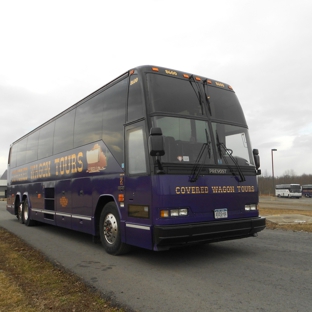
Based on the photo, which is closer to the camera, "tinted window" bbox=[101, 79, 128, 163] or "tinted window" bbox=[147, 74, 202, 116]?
"tinted window" bbox=[147, 74, 202, 116]

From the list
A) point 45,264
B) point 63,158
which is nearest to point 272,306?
point 45,264

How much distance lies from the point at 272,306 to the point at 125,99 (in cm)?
462

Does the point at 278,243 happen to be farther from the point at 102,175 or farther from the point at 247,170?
the point at 102,175

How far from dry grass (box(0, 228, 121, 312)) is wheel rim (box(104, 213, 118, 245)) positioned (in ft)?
4.35

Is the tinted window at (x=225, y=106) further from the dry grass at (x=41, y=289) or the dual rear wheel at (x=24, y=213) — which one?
the dual rear wheel at (x=24, y=213)

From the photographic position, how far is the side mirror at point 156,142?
17.1ft

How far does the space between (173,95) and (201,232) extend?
267cm

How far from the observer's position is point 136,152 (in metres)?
6.00

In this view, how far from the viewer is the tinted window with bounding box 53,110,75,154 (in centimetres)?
926

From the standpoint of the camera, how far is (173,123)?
19.4 ft

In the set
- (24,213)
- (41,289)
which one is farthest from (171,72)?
(24,213)

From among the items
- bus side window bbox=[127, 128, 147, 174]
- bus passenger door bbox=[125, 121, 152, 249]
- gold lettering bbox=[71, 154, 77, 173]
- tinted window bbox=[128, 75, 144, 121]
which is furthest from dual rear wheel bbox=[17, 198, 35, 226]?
tinted window bbox=[128, 75, 144, 121]

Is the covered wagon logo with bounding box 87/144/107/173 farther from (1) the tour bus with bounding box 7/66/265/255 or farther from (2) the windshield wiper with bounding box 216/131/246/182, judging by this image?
(2) the windshield wiper with bounding box 216/131/246/182

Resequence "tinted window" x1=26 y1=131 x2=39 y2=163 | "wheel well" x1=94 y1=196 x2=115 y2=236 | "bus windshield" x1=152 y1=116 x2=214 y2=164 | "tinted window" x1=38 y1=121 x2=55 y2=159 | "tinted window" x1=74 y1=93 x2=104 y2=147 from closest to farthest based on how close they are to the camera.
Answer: "bus windshield" x1=152 y1=116 x2=214 y2=164
"wheel well" x1=94 y1=196 x2=115 y2=236
"tinted window" x1=74 y1=93 x2=104 y2=147
"tinted window" x1=38 y1=121 x2=55 y2=159
"tinted window" x1=26 y1=131 x2=39 y2=163
